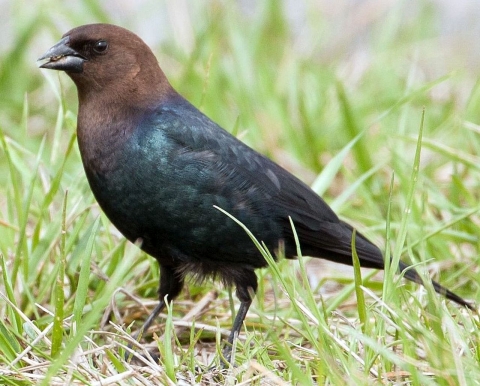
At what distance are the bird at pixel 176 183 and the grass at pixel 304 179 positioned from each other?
0.13 meters

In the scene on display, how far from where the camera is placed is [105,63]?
353 cm


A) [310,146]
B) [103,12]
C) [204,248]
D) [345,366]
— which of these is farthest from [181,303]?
[103,12]

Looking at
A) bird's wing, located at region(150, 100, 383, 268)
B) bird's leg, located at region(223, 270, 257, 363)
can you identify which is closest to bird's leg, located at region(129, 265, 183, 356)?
bird's leg, located at region(223, 270, 257, 363)

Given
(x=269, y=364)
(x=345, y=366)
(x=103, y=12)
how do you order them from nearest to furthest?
(x=345, y=366) < (x=269, y=364) < (x=103, y=12)

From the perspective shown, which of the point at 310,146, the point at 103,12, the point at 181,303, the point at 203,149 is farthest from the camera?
the point at 103,12

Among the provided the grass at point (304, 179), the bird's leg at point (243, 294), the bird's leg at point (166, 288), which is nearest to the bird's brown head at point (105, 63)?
the grass at point (304, 179)

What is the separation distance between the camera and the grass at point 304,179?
2.66 metres

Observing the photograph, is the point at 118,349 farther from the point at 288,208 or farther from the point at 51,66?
the point at 51,66

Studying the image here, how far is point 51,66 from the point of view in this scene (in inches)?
137

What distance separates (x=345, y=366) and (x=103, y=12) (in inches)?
160

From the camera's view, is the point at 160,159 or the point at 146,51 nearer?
the point at 160,159

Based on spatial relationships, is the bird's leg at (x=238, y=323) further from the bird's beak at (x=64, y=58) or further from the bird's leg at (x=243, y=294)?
the bird's beak at (x=64, y=58)

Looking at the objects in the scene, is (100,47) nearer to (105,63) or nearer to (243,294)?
(105,63)

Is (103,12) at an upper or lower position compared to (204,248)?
upper
